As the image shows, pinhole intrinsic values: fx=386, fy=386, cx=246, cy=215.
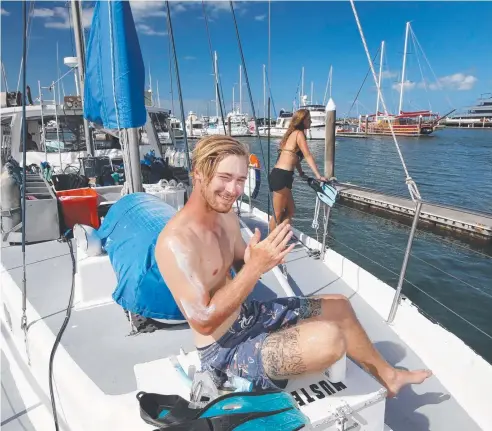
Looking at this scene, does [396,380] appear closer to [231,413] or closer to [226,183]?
[231,413]

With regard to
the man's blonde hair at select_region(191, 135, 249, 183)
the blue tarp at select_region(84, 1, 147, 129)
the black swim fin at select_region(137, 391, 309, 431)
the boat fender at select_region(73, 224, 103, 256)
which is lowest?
the black swim fin at select_region(137, 391, 309, 431)

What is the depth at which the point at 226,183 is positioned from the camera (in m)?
1.79

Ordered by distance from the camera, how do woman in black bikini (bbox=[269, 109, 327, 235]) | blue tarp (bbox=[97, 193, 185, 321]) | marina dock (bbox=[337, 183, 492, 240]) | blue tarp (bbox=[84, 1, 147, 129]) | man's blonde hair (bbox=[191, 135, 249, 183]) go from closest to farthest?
man's blonde hair (bbox=[191, 135, 249, 183]) → blue tarp (bbox=[97, 193, 185, 321]) → blue tarp (bbox=[84, 1, 147, 129]) → woman in black bikini (bbox=[269, 109, 327, 235]) → marina dock (bbox=[337, 183, 492, 240])

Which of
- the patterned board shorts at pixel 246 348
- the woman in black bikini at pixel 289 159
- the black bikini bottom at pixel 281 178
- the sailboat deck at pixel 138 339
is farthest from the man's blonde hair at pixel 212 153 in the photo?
the black bikini bottom at pixel 281 178

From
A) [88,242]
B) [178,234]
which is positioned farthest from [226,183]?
[88,242]

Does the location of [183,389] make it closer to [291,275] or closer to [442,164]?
[291,275]

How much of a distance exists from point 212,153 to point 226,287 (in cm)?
61

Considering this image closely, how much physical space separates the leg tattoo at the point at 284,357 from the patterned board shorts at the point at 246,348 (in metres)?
0.03

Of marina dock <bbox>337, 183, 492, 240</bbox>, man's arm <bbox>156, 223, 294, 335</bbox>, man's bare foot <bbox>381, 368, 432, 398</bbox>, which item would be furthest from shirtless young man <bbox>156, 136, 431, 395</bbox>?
marina dock <bbox>337, 183, 492, 240</bbox>

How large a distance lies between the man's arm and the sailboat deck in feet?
3.21

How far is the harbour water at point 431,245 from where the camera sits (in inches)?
254

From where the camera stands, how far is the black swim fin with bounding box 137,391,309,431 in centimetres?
156

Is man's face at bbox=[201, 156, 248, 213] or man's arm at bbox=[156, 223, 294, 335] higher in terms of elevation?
man's face at bbox=[201, 156, 248, 213]

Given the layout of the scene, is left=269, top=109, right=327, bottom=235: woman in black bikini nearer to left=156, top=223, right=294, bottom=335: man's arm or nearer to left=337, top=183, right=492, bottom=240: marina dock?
left=156, top=223, right=294, bottom=335: man's arm
